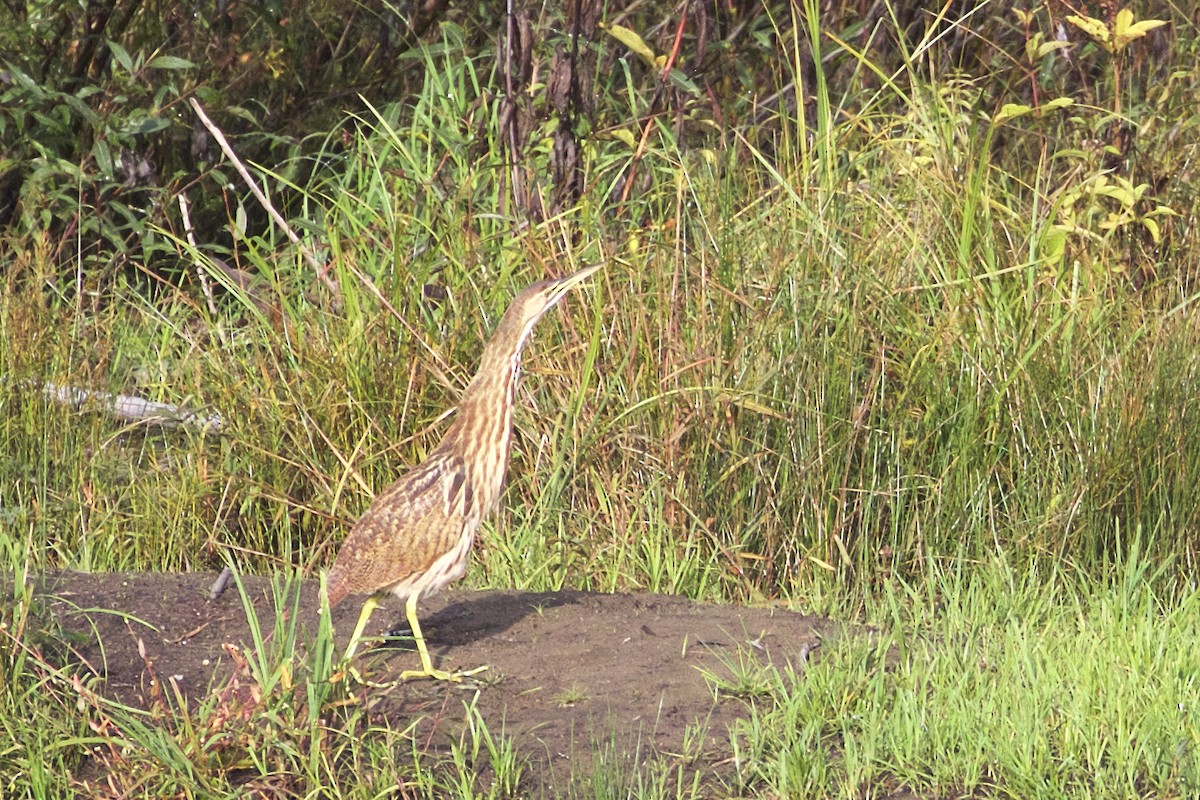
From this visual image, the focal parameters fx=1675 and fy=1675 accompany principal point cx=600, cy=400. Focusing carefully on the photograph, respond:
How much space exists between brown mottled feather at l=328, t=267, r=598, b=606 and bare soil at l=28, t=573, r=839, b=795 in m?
0.20

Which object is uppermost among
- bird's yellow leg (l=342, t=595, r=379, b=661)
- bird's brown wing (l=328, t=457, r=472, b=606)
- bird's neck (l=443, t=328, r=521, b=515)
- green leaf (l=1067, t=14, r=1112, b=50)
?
green leaf (l=1067, t=14, r=1112, b=50)

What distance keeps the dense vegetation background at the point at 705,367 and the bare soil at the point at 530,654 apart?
40cm

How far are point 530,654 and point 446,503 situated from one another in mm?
456

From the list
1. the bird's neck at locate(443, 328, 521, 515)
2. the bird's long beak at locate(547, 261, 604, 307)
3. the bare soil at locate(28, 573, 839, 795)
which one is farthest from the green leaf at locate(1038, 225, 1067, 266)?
the bird's neck at locate(443, 328, 521, 515)

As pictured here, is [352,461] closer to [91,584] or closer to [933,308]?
[91,584]

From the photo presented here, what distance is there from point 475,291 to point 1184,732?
3.08 m

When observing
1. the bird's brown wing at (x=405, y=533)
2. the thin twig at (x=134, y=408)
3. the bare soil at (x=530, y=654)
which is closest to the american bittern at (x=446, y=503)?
the bird's brown wing at (x=405, y=533)

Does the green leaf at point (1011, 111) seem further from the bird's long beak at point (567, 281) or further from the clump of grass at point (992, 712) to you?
the bird's long beak at point (567, 281)

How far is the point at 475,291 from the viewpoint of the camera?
237 inches

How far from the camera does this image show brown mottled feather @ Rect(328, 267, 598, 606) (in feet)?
14.2

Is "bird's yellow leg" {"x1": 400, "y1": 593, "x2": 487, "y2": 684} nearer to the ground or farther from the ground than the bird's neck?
nearer to the ground

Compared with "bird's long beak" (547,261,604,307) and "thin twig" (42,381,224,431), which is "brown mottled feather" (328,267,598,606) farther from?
"thin twig" (42,381,224,431)

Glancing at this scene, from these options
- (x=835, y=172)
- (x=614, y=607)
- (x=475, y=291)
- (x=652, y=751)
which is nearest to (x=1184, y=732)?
(x=652, y=751)

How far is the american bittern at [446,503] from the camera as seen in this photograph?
4328 mm
